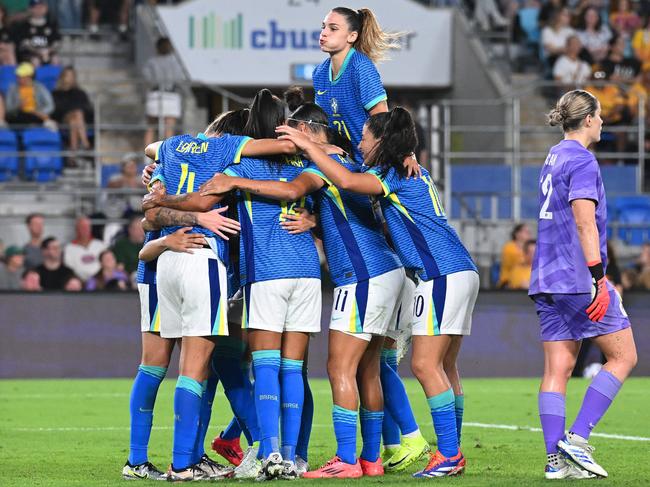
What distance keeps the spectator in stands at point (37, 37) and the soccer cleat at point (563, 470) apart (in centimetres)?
1432

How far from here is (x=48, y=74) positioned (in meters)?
19.3

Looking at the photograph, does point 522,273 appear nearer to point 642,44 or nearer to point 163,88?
point 163,88

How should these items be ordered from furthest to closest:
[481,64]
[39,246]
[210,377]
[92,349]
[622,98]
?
[481,64]
[622,98]
[39,246]
[92,349]
[210,377]

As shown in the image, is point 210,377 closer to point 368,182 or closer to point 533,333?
point 368,182

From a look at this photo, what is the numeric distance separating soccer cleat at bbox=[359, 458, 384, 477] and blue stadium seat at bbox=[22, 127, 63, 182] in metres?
11.6

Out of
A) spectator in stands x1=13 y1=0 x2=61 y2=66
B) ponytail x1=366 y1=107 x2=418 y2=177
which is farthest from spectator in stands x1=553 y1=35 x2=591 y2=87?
ponytail x1=366 y1=107 x2=418 y2=177

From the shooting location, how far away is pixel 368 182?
6.89 meters

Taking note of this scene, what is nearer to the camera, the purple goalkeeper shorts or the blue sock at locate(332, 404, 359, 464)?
the purple goalkeeper shorts

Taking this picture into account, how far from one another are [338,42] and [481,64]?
1357 centimetres

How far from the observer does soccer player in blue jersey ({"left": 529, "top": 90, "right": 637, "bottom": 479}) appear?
6.66m

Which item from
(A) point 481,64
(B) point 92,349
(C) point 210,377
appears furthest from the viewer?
(A) point 481,64

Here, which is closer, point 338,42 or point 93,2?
point 338,42

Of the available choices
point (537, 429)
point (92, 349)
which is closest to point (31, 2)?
point (92, 349)

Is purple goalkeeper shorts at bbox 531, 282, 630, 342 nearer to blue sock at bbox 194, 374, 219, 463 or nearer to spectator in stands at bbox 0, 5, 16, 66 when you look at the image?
blue sock at bbox 194, 374, 219, 463
